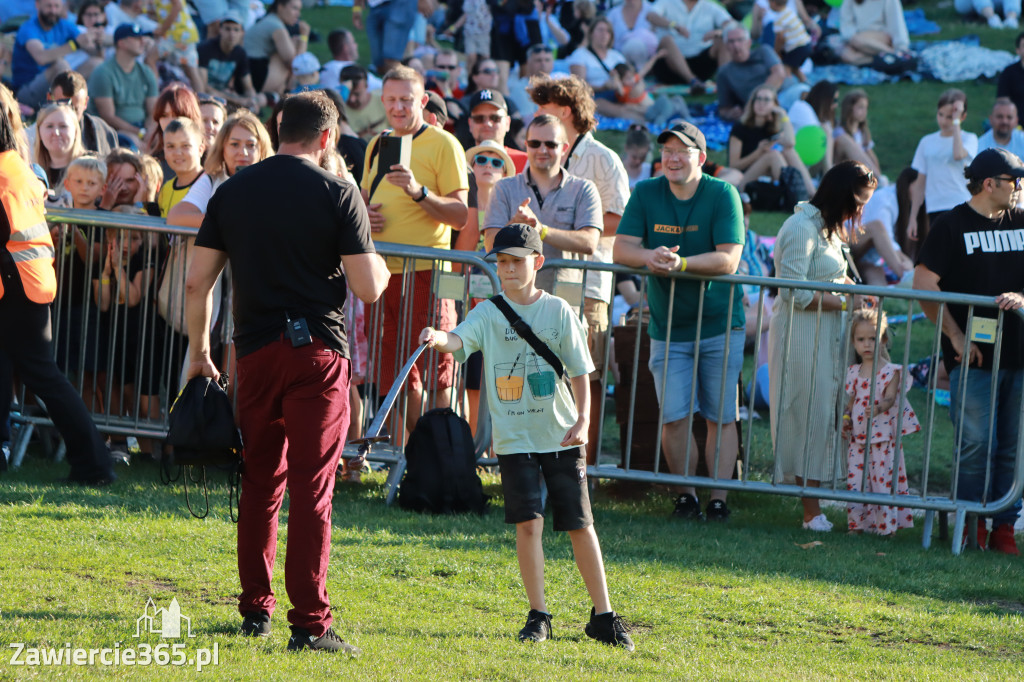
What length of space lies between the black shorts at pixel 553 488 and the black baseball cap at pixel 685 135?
248 cm

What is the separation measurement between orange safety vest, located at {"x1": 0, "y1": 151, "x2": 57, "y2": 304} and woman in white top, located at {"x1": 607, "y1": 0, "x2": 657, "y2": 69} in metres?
12.7

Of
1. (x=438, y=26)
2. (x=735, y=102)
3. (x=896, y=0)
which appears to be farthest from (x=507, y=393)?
(x=438, y=26)

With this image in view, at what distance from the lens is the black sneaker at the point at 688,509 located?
284 inches

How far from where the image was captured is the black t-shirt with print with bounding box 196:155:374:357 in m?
4.58

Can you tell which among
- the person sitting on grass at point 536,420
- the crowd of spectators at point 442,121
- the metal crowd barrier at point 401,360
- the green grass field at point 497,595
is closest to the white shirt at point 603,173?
the crowd of spectators at point 442,121

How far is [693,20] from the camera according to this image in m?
19.2

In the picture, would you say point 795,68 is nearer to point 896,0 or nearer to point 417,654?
point 896,0

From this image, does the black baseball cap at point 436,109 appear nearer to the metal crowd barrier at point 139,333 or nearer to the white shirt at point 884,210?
the metal crowd barrier at point 139,333

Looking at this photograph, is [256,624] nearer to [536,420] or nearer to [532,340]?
[536,420]

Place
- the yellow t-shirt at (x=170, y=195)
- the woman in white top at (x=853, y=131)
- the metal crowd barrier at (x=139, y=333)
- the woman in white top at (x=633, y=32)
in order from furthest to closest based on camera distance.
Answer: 1. the woman in white top at (x=633, y=32)
2. the woman in white top at (x=853, y=131)
3. the yellow t-shirt at (x=170, y=195)
4. the metal crowd barrier at (x=139, y=333)

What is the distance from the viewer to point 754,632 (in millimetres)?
5242

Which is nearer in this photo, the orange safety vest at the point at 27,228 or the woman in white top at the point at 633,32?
the orange safety vest at the point at 27,228

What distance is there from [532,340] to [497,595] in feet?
4.01

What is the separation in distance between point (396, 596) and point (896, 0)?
1600cm
